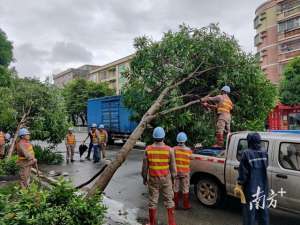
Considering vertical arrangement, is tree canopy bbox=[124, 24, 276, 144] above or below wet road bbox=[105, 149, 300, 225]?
above

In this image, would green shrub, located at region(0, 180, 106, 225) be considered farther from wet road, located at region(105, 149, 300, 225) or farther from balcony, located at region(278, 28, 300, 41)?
balcony, located at region(278, 28, 300, 41)

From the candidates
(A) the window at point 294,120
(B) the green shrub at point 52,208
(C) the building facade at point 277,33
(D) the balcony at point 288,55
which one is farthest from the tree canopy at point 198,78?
(C) the building facade at point 277,33

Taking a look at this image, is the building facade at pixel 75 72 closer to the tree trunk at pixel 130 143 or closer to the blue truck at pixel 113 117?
the blue truck at pixel 113 117

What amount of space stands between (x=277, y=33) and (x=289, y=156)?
136 feet

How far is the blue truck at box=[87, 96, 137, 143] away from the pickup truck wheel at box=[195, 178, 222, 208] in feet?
37.5

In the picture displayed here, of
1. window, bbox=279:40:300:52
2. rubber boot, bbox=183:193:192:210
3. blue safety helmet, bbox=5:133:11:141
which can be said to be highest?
window, bbox=279:40:300:52

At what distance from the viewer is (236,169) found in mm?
6555

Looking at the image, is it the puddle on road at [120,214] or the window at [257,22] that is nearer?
the puddle on road at [120,214]

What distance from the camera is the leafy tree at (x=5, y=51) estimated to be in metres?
33.6

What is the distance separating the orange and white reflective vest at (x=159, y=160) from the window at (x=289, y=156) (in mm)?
2117

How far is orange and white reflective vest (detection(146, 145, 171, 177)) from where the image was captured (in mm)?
5793

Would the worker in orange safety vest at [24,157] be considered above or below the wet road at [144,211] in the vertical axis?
above

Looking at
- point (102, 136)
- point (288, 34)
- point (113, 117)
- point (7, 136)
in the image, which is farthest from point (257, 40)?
point (7, 136)

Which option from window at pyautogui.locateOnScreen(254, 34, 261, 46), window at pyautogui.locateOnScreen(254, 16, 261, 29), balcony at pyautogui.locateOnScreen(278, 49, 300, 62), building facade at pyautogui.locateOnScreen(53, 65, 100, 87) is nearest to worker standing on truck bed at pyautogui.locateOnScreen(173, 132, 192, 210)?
balcony at pyautogui.locateOnScreen(278, 49, 300, 62)
